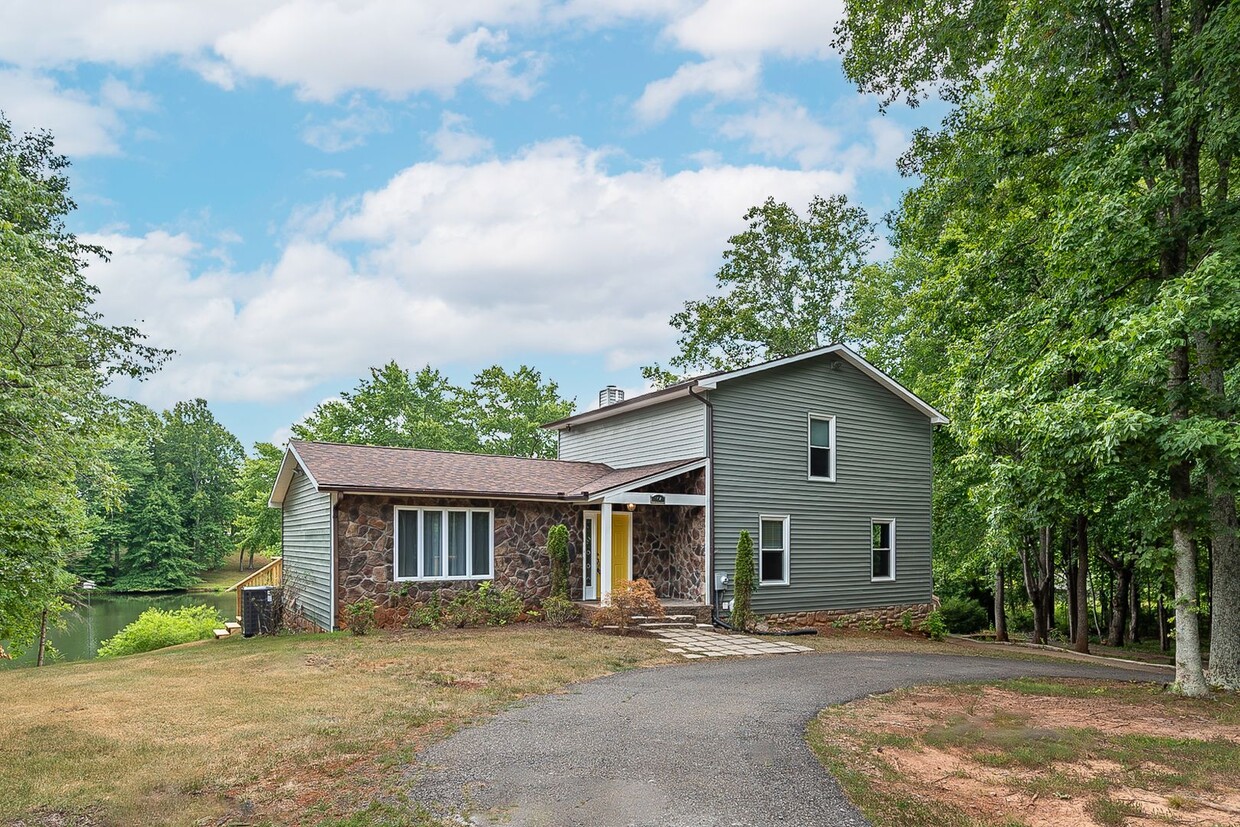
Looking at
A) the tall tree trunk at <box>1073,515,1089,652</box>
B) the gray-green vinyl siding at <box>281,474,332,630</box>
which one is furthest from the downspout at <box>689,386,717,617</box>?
the tall tree trunk at <box>1073,515,1089,652</box>

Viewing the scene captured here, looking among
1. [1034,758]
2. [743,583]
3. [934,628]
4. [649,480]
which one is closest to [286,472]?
[649,480]

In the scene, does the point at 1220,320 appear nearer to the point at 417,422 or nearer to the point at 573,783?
the point at 573,783

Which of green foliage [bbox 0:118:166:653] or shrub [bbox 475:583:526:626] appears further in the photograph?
shrub [bbox 475:583:526:626]

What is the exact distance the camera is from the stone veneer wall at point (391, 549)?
1364 cm

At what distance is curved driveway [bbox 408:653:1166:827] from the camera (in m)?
4.52

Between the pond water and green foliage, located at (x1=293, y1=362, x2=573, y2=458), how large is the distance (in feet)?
30.5

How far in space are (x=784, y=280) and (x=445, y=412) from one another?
18668 millimetres

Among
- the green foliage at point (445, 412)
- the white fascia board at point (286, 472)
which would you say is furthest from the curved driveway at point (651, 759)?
the green foliage at point (445, 412)

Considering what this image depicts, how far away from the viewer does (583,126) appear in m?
19.9

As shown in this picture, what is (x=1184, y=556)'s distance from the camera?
356 inches

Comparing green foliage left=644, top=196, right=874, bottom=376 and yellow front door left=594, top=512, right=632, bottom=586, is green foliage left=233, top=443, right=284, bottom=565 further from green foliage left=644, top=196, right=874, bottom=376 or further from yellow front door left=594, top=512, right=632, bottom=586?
yellow front door left=594, top=512, right=632, bottom=586

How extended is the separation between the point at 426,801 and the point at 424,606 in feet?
31.9

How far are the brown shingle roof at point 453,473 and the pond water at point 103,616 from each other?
478 centimetres

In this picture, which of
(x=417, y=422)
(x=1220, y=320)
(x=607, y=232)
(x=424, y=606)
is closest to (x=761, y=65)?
(x=607, y=232)
